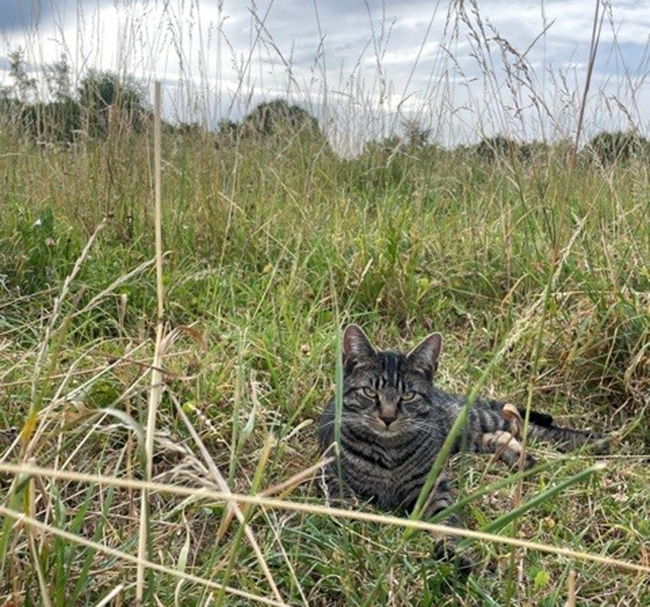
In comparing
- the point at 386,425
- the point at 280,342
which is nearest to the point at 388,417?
the point at 386,425

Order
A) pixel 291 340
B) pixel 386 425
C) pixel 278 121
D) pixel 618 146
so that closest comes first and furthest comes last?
1. pixel 386 425
2. pixel 291 340
3. pixel 618 146
4. pixel 278 121

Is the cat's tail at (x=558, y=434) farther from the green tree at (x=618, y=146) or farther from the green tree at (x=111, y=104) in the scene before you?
the green tree at (x=111, y=104)

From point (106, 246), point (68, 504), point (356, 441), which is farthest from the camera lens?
point (106, 246)

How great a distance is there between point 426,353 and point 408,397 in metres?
0.16

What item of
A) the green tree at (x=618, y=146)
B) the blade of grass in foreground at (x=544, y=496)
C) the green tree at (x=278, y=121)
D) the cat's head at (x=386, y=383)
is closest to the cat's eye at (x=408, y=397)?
the cat's head at (x=386, y=383)

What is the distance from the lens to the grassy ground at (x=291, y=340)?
5.24 feet

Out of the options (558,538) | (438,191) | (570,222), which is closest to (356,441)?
(558,538)

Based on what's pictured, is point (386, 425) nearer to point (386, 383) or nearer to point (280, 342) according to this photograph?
point (386, 383)

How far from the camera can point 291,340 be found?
9.37ft

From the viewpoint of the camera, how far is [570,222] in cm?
379

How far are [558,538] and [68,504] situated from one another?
1.33 meters

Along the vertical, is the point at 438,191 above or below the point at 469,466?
above

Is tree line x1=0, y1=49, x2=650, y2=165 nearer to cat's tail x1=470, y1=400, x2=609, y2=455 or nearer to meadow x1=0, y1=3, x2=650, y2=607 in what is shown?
meadow x1=0, y1=3, x2=650, y2=607

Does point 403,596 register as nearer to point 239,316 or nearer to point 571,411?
point 571,411
